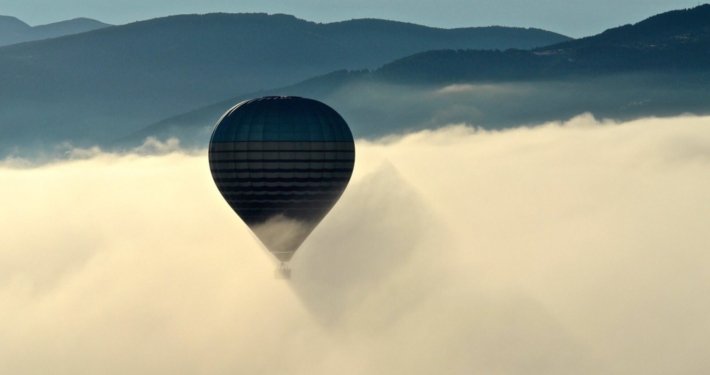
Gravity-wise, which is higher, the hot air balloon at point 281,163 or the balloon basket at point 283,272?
the hot air balloon at point 281,163

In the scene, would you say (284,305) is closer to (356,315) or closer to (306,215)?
(356,315)

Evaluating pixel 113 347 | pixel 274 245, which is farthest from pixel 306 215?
pixel 113 347

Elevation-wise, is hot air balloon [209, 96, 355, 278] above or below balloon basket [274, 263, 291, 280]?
above

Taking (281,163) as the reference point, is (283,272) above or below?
below

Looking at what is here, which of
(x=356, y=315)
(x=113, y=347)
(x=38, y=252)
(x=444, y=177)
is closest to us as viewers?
(x=356, y=315)

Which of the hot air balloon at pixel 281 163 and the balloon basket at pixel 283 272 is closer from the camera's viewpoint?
the hot air balloon at pixel 281 163
